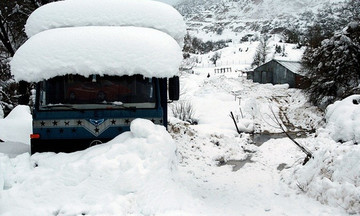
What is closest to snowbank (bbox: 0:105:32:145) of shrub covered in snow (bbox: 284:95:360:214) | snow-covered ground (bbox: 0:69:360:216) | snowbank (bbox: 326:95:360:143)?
snow-covered ground (bbox: 0:69:360:216)

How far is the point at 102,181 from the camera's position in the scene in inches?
216

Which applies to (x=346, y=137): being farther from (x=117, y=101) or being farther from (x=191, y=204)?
(x=117, y=101)

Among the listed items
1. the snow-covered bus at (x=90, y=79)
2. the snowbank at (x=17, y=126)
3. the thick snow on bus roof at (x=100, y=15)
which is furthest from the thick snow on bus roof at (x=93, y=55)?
the snowbank at (x=17, y=126)

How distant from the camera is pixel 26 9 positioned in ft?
48.6

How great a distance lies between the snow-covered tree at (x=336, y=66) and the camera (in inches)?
1033

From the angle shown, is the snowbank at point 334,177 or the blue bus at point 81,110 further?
the blue bus at point 81,110

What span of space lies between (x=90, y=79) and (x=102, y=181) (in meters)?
2.06

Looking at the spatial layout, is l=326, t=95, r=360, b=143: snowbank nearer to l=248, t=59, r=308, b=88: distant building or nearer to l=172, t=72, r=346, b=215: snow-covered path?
l=172, t=72, r=346, b=215: snow-covered path

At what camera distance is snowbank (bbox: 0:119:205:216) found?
514 cm

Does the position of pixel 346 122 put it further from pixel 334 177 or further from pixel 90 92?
pixel 90 92

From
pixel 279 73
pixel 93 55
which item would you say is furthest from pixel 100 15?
pixel 279 73

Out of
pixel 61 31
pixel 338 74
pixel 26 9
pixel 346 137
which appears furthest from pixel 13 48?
pixel 338 74

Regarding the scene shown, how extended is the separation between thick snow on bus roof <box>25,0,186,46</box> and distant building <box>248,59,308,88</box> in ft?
127

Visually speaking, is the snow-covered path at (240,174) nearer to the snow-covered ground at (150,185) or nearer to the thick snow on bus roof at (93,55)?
the snow-covered ground at (150,185)
